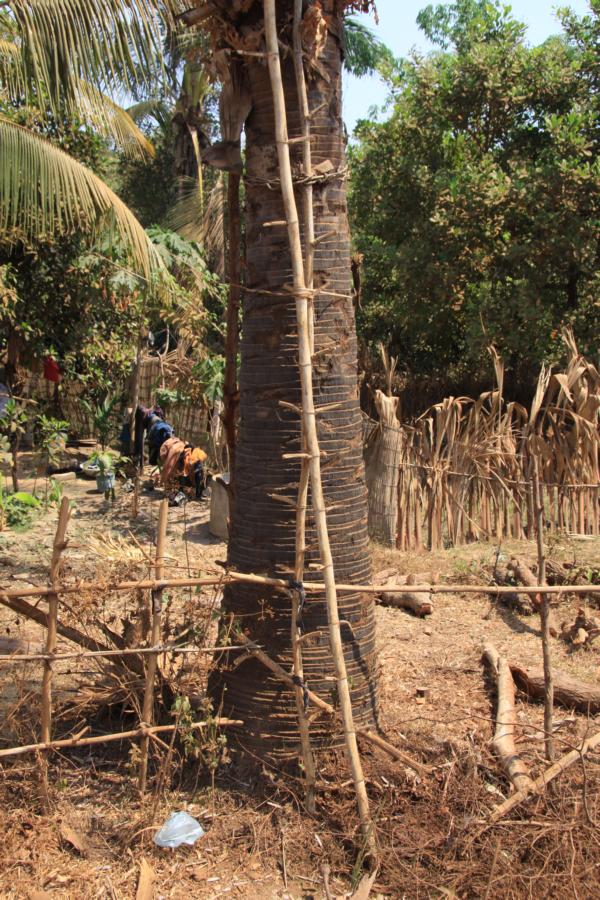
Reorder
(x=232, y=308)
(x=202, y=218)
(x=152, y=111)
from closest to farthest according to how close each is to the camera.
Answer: (x=232, y=308), (x=202, y=218), (x=152, y=111)

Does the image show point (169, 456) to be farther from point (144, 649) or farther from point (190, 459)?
point (144, 649)

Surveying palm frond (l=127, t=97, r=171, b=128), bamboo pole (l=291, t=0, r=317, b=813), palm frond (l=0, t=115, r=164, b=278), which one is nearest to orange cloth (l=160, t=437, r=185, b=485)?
palm frond (l=0, t=115, r=164, b=278)

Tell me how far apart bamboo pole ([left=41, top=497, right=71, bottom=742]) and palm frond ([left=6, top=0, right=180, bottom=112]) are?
4.08m

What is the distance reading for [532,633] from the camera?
A: 18.2ft

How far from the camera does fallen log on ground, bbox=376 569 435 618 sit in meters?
5.88

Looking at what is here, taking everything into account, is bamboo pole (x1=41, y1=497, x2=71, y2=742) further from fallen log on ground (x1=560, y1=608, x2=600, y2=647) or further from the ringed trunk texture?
fallen log on ground (x1=560, y1=608, x2=600, y2=647)

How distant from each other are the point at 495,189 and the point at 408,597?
618cm

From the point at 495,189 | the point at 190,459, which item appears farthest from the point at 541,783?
the point at 495,189

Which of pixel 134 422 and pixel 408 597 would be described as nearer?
pixel 408 597

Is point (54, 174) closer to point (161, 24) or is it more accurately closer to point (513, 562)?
point (161, 24)

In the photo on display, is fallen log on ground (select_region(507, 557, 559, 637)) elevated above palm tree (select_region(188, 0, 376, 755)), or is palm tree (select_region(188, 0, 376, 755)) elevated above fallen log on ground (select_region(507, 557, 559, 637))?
palm tree (select_region(188, 0, 376, 755))

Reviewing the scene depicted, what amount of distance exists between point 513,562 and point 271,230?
3.81 m

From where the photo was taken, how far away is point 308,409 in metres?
3.07

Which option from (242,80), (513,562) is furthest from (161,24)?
(513,562)
